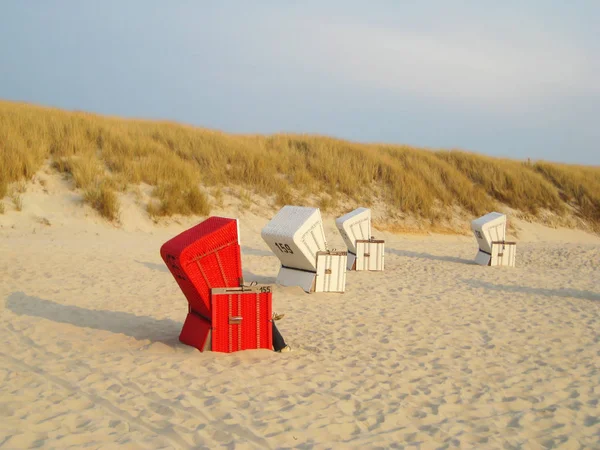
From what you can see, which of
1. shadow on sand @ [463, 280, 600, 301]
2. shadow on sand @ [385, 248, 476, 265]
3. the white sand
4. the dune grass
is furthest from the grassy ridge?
shadow on sand @ [463, 280, 600, 301]

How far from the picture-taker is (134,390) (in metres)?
5.02

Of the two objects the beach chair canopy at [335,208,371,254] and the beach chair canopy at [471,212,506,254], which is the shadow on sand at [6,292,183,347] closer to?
the beach chair canopy at [335,208,371,254]

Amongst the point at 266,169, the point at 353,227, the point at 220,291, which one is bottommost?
the point at 220,291

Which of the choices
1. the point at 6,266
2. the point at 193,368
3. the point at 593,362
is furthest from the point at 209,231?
the point at 6,266

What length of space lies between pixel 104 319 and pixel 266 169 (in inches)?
563

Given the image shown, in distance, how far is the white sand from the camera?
436cm

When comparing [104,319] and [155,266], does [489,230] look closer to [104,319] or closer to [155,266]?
[155,266]

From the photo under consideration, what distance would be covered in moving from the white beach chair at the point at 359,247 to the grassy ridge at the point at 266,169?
6.41 m

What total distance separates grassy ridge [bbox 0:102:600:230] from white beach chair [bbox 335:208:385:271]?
6.41m

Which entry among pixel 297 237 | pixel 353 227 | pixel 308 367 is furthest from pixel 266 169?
pixel 308 367

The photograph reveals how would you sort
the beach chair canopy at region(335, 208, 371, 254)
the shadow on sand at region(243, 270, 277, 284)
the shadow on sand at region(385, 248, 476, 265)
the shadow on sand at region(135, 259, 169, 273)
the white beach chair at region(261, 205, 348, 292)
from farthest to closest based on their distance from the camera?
the shadow on sand at region(385, 248, 476, 265) → the beach chair canopy at region(335, 208, 371, 254) → the shadow on sand at region(135, 259, 169, 273) → the shadow on sand at region(243, 270, 277, 284) → the white beach chair at region(261, 205, 348, 292)

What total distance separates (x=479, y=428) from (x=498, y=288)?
22.3 ft

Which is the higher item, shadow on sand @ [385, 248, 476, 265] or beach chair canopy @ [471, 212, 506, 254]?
beach chair canopy @ [471, 212, 506, 254]

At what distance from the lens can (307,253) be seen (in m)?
9.71
